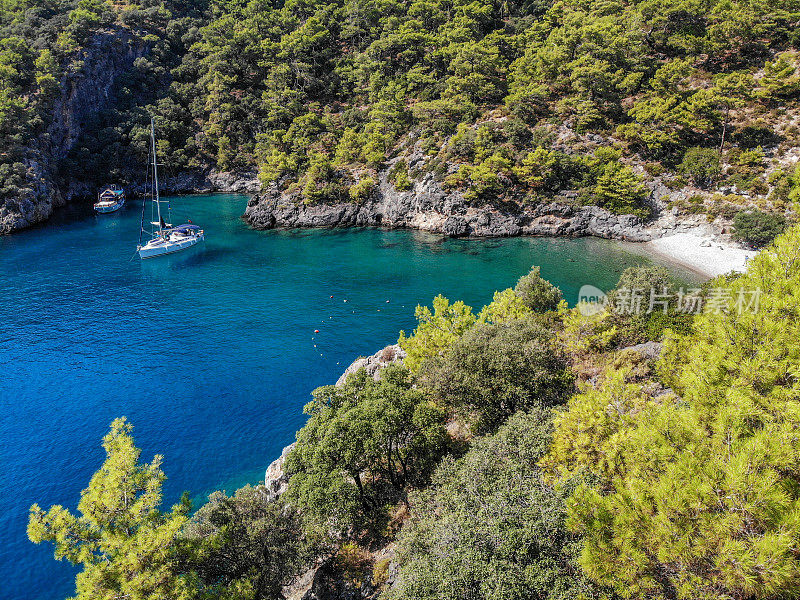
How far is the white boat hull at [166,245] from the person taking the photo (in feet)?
207

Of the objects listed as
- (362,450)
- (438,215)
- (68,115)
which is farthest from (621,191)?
(68,115)

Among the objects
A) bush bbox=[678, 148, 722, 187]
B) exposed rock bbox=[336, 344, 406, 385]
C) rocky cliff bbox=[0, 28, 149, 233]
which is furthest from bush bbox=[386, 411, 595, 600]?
rocky cliff bbox=[0, 28, 149, 233]

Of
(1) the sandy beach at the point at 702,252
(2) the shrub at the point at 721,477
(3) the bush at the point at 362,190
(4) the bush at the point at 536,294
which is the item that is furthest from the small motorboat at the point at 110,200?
(2) the shrub at the point at 721,477

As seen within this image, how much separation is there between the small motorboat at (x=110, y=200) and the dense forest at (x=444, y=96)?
1007 centimetres

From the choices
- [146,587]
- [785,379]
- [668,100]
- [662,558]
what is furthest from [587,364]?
[668,100]

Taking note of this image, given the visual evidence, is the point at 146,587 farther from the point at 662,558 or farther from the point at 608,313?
the point at 608,313

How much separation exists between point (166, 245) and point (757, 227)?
3094 inches

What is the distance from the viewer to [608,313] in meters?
28.0

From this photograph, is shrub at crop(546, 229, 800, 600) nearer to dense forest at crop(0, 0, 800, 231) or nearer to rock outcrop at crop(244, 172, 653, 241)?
rock outcrop at crop(244, 172, 653, 241)

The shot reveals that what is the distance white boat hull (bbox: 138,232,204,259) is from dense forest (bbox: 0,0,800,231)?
21130 mm

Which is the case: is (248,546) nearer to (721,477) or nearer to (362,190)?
(721,477)

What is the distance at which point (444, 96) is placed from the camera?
82250 mm

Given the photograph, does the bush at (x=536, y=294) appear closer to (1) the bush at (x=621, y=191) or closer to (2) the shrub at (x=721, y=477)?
(2) the shrub at (x=721, y=477)

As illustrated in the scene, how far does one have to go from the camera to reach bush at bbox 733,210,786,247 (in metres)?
50.1
